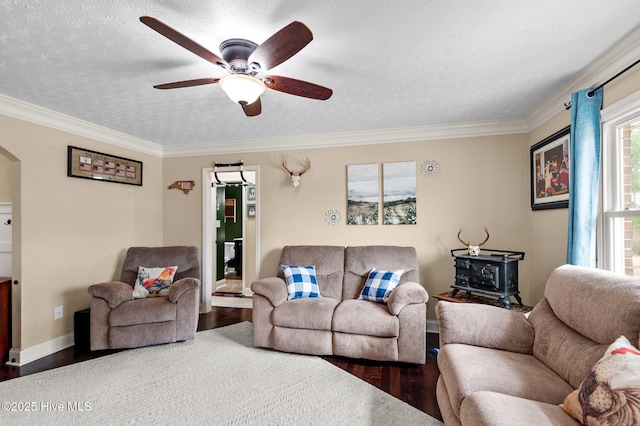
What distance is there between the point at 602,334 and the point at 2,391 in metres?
3.89

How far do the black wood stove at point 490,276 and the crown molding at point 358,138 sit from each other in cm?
147

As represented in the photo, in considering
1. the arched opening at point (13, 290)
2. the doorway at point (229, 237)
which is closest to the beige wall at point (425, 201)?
the doorway at point (229, 237)

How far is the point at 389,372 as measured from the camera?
2.67m

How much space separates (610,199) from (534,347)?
3.88 ft

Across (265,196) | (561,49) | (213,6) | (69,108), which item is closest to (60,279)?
(69,108)

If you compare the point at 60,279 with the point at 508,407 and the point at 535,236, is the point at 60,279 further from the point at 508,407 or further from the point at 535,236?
the point at 535,236

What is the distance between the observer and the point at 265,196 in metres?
4.30

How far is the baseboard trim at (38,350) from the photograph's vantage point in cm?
289

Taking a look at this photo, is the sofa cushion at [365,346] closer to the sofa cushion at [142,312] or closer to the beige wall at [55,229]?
the sofa cushion at [142,312]

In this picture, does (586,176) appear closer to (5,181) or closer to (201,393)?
(201,393)

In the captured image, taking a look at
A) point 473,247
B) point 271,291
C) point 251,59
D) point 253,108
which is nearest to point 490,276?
point 473,247

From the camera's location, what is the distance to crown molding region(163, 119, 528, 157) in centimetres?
355

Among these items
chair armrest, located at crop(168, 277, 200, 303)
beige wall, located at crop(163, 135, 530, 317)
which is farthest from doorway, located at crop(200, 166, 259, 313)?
chair armrest, located at crop(168, 277, 200, 303)

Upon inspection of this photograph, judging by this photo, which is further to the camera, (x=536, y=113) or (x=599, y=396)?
(x=536, y=113)
